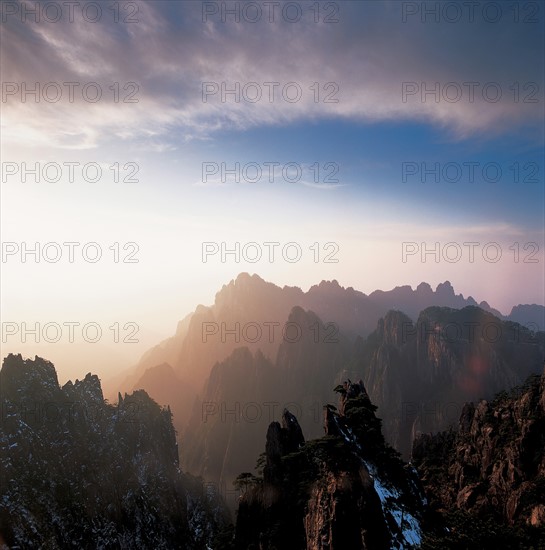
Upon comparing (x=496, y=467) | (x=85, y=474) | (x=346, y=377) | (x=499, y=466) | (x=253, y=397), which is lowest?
(x=253, y=397)

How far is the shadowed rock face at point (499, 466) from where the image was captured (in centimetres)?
4919

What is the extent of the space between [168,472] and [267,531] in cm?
4935

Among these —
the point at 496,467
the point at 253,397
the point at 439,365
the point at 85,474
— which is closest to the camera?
the point at 496,467

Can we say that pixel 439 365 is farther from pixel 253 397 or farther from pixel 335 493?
pixel 335 493

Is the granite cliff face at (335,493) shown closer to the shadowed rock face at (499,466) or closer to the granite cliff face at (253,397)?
the shadowed rock face at (499,466)

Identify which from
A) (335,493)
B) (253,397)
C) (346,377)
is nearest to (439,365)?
(346,377)

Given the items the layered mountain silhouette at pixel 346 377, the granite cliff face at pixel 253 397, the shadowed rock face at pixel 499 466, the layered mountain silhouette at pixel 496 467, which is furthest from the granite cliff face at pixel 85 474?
the layered mountain silhouette at pixel 346 377

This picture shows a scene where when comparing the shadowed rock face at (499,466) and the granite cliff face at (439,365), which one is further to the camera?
the granite cliff face at (439,365)

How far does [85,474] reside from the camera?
61781 millimetres

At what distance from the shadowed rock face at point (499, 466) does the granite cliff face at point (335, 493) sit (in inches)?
723

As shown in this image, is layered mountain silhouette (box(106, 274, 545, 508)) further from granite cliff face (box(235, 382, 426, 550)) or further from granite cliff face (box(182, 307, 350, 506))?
granite cliff face (box(235, 382, 426, 550))

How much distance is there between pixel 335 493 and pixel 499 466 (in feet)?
134

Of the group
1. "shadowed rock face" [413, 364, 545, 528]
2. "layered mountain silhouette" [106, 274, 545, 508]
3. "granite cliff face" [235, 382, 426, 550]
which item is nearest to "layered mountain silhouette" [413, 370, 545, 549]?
"shadowed rock face" [413, 364, 545, 528]

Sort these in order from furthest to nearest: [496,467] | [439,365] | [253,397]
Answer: [253,397] < [439,365] < [496,467]
